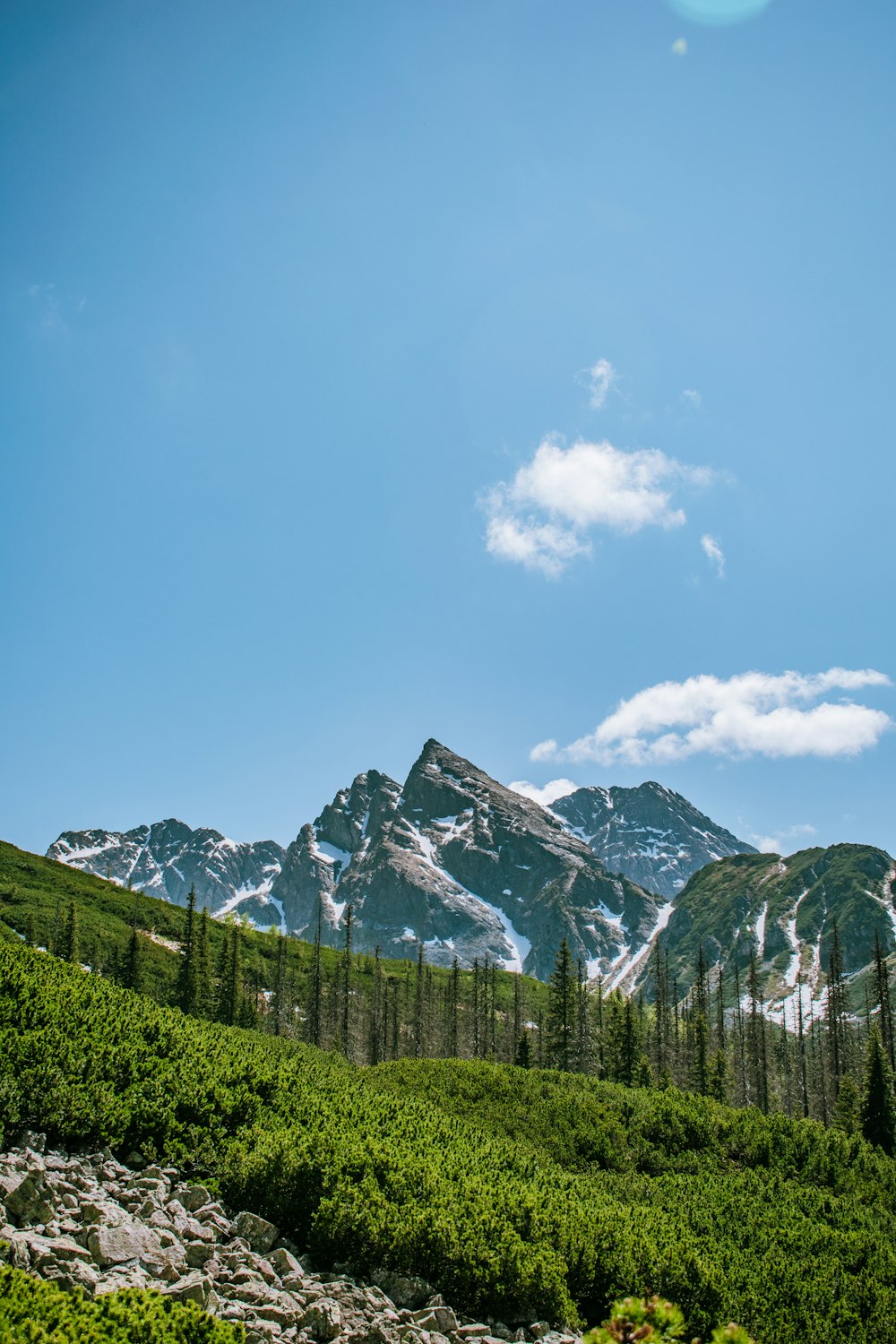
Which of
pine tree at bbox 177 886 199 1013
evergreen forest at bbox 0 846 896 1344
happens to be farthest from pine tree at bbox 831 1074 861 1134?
pine tree at bbox 177 886 199 1013

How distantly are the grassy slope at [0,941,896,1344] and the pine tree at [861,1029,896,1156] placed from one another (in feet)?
57.9

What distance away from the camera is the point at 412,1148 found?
17922 millimetres

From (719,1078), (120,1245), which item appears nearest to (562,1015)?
(719,1078)

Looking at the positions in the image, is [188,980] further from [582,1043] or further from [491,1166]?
[491,1166]

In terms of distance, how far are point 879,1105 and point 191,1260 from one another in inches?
1656

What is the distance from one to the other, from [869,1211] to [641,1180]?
7149 millimetres

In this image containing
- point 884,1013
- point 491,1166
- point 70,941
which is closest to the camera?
point 491,1166

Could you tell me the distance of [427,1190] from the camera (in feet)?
50.9

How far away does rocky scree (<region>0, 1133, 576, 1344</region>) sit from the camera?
10.4 metres

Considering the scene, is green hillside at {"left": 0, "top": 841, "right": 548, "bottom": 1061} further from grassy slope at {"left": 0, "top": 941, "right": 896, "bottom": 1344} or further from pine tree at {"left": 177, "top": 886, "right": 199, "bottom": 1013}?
grassy slope at {"left": 0, "top": 941, "right": 896, "bottom": 1344}

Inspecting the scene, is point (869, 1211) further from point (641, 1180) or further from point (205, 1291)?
point (205, 1291)

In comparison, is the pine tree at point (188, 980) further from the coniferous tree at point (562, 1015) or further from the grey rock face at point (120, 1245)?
the grey rock face at point (120, 1245)

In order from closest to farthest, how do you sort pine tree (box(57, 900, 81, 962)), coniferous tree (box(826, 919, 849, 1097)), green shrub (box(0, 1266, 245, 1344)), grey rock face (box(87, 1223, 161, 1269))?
green shrub (box(0, 1266, 245, 1344))
grey rock face (box(87, 1223, 161, 1269))
coniferous tree (box(826, 919, 849, 1097))
pine tree (box(57, 900, 81, 962))

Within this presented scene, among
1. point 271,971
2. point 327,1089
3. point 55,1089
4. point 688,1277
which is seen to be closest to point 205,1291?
point 55,1089
